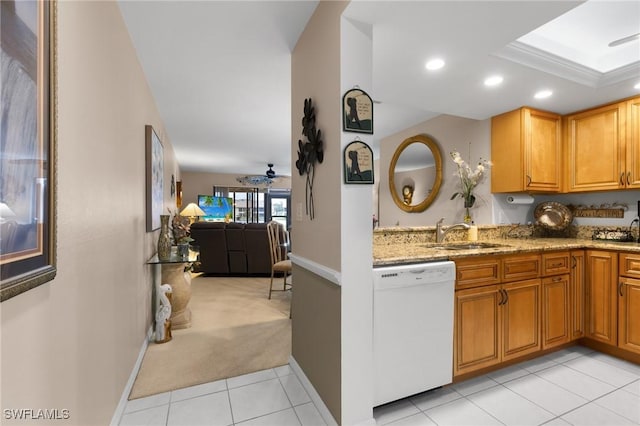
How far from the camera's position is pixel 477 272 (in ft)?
6.46

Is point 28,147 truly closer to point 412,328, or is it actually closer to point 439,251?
point 412,328

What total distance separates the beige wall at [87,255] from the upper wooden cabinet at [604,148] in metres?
3.93

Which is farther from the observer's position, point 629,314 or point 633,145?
point 633,145

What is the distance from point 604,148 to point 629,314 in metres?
1.49

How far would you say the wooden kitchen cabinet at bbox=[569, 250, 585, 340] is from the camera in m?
2.42

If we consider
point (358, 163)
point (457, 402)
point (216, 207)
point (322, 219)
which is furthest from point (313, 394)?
point (216, 207)

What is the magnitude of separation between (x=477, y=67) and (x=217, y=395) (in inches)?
114

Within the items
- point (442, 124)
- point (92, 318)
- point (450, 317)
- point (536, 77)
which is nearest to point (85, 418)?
point (92, 318)

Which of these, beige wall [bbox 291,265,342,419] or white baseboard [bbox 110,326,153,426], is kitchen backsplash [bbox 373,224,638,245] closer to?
beige wall [bbox 291,265,342,419]

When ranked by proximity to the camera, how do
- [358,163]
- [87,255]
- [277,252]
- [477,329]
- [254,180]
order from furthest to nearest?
[254,180] < [277,252] < [477,329] < [358,163] < [87,255]

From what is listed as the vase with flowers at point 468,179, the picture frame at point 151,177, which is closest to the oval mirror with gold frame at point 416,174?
the vase with flowers at point 468,179

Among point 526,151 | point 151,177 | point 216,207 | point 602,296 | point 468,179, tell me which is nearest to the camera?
point 602,296

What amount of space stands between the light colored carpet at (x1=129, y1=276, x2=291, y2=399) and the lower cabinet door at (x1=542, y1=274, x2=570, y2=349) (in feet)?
6.82

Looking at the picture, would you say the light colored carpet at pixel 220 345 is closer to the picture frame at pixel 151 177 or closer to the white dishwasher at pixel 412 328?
the white dishwasher at pixel 412 328
